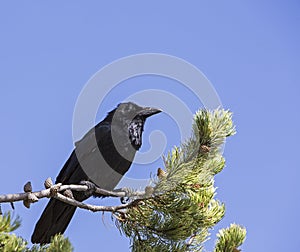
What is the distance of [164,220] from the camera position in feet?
9.94

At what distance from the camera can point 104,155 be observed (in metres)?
4.96

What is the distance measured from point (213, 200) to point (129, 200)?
46 centimetres

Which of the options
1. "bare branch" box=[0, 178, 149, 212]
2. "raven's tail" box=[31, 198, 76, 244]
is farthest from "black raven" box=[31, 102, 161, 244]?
"bare branch" box=[0, 178, 149, 212]

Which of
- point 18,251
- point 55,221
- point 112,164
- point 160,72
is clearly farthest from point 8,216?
point 112,164

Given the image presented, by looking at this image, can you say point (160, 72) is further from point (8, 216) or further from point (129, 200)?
point (8, 216)

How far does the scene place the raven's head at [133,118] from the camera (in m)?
4.95

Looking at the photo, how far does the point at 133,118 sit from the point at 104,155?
1.28ft

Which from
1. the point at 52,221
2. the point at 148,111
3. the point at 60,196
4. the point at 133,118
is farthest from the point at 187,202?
the point at 133,118

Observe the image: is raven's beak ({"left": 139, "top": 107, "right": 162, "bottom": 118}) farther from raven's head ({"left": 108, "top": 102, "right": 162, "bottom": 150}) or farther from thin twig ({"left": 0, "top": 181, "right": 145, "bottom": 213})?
thin twig ({"left": 0, "top": 181, "right": 145, "bottom": 213})

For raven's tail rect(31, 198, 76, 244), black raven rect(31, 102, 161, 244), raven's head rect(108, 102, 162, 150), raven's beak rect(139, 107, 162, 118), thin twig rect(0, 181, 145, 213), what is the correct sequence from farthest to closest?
raven's head rect(108, 102, 162, 150) < raven's beak rect(139, 107, 162, 118) < black raven rect(31, 102, 161, 244) < raven's tail rect(31, 198, 76, 244) < thin twig rect(0, 181, 145, 213)

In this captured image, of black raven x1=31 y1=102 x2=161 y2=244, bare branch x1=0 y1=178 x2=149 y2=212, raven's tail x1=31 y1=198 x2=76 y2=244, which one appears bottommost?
bare branch x1=0 y1=178 x2=149 y2=212

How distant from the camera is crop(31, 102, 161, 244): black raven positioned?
4.51 metres

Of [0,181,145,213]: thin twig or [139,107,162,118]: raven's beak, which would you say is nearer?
[0,181,145,213]: thin twig

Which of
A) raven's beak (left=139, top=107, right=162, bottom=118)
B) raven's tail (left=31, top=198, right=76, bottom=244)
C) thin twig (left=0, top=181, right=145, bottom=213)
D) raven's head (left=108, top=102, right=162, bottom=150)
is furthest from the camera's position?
raven's head (left=108, top=102, right=162, bottom=150)
